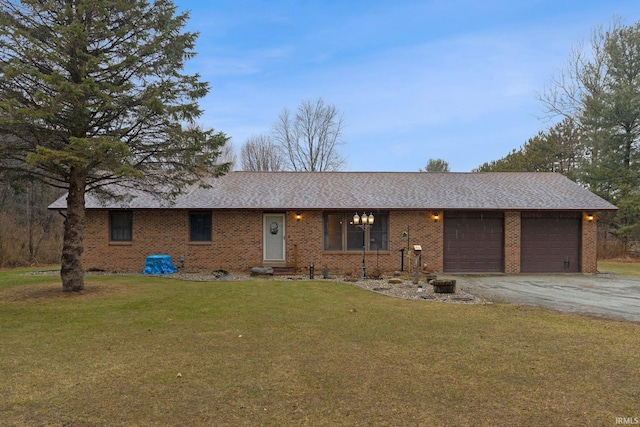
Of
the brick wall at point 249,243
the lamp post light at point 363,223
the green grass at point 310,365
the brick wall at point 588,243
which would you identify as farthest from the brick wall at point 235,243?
the green grass at point 310,365

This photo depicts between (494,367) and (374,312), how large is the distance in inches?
130

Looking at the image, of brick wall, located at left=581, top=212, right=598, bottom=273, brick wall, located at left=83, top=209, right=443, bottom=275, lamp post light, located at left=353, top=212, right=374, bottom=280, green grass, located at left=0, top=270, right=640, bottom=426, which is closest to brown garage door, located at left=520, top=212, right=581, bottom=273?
brick wall, located at left=581, top=212, right=598, bottom=273

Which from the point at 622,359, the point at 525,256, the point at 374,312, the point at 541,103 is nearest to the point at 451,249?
the point at 525,256

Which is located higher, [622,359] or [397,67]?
[397,67]

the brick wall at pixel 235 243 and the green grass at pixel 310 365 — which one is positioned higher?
the brick wall at pixel 235 243

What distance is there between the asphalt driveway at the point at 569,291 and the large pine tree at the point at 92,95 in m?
8.44

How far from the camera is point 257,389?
3971 millimetres

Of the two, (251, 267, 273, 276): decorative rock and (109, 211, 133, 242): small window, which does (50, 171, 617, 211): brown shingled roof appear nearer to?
(109, 211, 133, 242): small window

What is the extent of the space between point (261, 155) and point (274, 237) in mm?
23100

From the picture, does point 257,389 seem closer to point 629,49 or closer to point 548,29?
point 548,29

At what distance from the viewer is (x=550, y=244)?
15.2 m

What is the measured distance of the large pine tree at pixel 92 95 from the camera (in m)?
7.87

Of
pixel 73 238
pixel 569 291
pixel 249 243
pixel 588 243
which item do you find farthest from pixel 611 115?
pixel 73 238

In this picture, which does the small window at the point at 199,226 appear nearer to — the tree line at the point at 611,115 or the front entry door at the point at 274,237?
the front entry door at the point at 274,237
